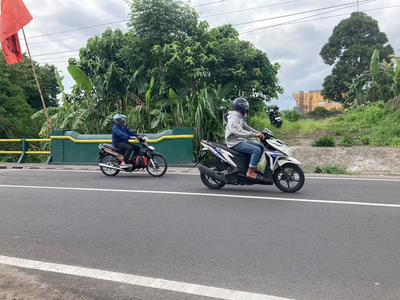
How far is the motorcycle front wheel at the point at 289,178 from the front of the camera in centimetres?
687

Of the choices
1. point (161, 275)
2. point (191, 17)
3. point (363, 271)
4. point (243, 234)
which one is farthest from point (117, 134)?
point (191, 17)

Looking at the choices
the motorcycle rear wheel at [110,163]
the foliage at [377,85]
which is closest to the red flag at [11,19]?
the motorcycle rear wheel at [110,163]

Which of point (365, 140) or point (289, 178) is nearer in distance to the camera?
point (289, 178)

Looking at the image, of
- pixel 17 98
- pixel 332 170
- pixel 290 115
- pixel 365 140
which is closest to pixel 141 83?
pixel 332 170

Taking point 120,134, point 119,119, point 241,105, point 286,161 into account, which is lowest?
point 286,161

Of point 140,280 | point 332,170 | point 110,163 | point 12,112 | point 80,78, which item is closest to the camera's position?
point 140,280

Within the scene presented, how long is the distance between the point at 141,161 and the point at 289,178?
4.36 m

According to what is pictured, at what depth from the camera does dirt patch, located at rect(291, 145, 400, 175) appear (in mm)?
10673

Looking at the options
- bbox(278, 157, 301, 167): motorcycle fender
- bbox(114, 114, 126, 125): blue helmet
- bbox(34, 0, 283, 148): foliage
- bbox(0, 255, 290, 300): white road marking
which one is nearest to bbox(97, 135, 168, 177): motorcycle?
bbox(114, 114, 126, 125): blue helmet

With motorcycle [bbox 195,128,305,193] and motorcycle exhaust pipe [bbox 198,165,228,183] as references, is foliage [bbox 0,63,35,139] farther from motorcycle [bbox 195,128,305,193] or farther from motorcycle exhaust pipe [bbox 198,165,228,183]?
motorcycle [bbox 195,128,305,193]

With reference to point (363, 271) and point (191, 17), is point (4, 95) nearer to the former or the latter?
point (191, 17)

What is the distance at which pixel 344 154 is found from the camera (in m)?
11.8

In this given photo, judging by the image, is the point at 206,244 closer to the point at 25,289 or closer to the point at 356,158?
the point at 25,289

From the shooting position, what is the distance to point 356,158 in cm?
1146
